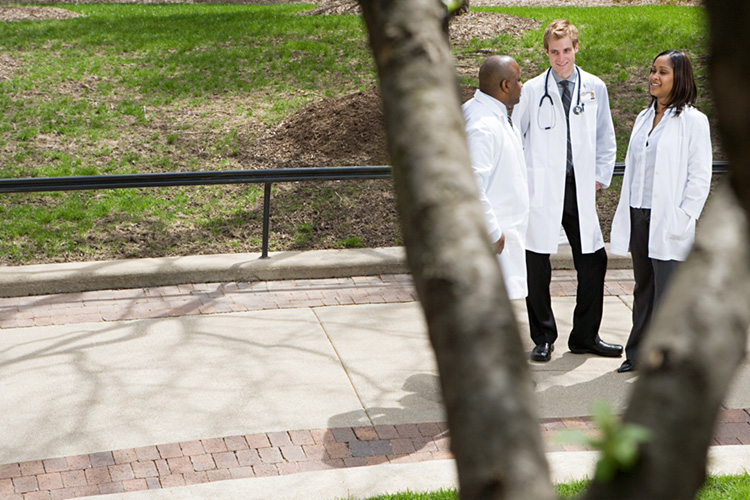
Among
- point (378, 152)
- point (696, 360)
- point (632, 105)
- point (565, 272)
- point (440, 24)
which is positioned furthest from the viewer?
point (632, 105)

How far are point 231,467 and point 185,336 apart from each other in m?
2.01

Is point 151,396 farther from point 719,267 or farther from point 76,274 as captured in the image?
point 719,267

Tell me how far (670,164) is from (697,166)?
170 millimetres

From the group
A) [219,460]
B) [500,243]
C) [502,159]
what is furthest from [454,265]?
[502,159]

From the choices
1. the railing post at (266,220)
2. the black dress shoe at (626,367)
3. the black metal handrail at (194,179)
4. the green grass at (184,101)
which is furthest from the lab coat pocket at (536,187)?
the green grass at (184,101)

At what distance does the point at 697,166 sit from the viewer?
5.95m

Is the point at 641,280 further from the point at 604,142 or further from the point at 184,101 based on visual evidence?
the point at 184,101

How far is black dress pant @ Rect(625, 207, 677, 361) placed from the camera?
6199 millimetres

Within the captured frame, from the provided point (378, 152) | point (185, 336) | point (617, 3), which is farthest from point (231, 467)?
point (617, 3)

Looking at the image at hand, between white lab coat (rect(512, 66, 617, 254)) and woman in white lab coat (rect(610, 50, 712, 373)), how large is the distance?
0.32 meters

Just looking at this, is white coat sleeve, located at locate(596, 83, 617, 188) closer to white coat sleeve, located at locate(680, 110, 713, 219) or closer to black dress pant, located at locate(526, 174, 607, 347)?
black dress pant, located at locate(526, 174, 607, 347)

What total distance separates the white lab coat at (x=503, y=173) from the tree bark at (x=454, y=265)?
14.4ft

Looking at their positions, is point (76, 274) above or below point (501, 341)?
below

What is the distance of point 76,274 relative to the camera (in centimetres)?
777
